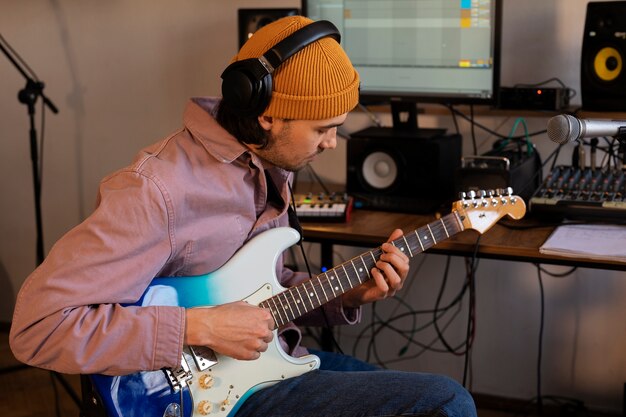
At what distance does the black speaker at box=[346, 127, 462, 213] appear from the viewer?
2.24 meters

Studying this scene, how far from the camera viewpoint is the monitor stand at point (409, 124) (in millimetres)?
2303

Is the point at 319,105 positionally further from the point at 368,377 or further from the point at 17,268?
the point at 17,268

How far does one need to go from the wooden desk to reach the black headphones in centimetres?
51

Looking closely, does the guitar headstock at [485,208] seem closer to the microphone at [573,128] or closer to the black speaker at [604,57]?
the microphone at [573,128]

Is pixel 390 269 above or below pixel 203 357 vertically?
above

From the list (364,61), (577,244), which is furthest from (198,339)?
(364,61)

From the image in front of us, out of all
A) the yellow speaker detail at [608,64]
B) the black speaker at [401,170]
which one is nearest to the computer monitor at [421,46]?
the black speaker at [401,170]

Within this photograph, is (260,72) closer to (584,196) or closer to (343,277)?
(343,277)

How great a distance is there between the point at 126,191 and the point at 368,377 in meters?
0.58

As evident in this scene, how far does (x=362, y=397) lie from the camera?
1.63 m

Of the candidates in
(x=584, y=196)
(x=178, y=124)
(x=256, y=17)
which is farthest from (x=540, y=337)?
(x=178, y=124)

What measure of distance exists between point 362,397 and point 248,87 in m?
0.60

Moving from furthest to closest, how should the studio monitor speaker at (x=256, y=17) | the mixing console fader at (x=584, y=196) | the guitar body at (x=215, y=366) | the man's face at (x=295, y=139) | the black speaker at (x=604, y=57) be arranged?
the studio monitor speaker at (x=256, y=17) < the black speaker at (x=604, y=57) < the mixing console fader at (x=584, y=196) < the man's face at (x=295, y=139) < the guitar body at (x=215, y=366)

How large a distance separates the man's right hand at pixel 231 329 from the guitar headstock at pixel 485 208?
1.49ft
